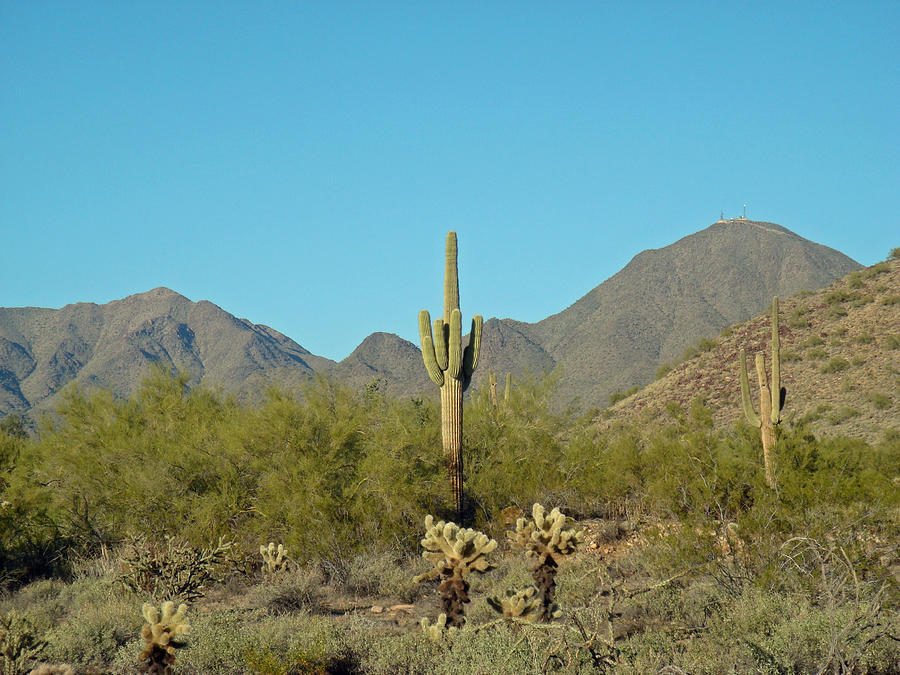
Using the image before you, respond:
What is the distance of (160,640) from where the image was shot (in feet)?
19.9

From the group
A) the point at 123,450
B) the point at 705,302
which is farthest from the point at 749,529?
the point at 705,302

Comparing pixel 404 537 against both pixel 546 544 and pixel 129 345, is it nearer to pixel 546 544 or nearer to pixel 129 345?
pixel 546 544

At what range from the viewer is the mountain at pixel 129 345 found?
98.7m

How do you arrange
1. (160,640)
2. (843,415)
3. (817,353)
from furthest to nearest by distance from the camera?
1. (817,353)
2. (843,415)
3. (160,640)

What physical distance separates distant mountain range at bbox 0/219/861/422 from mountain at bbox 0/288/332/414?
10.3 inches

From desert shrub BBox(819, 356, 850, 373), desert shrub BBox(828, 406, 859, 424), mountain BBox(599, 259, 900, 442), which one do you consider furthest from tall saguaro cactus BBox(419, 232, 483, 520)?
desert shrub BBox(819, 356, 850, 373)

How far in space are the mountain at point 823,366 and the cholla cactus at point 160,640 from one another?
944 inches

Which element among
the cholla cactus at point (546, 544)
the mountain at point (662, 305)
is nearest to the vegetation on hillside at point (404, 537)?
the cholla cactus at point (546, 544)

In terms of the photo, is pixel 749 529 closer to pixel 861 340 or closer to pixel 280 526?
pixel 280 526

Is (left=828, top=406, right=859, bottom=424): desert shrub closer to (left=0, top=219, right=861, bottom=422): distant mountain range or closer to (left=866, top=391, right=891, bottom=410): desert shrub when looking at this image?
(left=866, top=391, right=891, bottom=410): desert shrub

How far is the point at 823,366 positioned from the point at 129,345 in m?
98.0

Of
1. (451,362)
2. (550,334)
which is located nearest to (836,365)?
(451,362)

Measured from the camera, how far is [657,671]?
17.8 ft

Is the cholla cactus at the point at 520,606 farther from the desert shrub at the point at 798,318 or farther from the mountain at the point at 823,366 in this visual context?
the desert shrub at the point at 798,318
